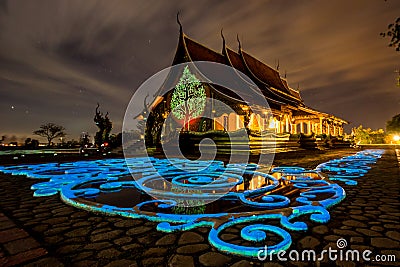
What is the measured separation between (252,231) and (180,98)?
15.0m

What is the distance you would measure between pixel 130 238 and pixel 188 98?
1454 centimetres

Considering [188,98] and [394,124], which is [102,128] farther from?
[394,124]

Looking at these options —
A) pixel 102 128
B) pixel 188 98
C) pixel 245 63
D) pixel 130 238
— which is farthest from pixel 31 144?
pixel 130 238

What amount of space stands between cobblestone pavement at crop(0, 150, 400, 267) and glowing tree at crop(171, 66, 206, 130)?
13.4 metres

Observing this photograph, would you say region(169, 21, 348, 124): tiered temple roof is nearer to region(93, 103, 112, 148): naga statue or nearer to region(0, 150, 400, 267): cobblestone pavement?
region(93, 103, 112, 148): naga statue

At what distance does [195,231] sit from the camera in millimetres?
1896

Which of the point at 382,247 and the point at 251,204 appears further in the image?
the point at 251,204

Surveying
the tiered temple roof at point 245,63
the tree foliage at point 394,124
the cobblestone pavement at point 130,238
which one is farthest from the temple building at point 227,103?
the tree foliage at point 394,124

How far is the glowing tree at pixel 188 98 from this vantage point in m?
15.5

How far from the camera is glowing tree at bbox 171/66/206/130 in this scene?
50.7 ft

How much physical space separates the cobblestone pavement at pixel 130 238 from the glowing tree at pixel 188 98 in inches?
526

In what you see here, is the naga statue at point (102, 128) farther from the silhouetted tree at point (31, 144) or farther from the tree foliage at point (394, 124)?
the tree foliage at point (394, 124)

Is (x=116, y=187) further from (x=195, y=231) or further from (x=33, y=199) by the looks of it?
(x=195, y=231)

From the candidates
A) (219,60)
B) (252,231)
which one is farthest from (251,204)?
(219,60)
